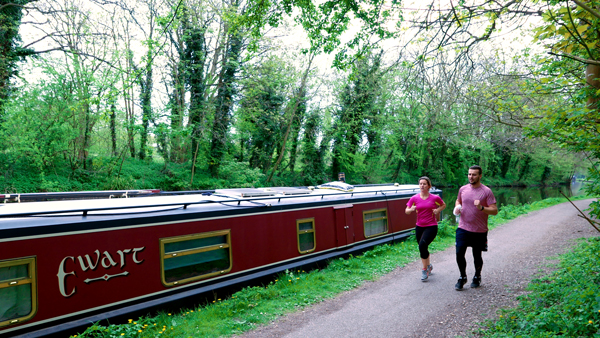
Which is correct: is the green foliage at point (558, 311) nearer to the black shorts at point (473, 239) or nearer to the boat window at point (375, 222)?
the black shorts at point (473, 239)

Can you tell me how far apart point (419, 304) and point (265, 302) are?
226 centimetres

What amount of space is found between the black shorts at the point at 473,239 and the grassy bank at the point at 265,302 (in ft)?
6.50

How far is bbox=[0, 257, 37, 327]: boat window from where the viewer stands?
3643 millimetres

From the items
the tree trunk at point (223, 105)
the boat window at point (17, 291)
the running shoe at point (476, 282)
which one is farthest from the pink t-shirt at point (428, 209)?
the tree trunk at point (223, 105)

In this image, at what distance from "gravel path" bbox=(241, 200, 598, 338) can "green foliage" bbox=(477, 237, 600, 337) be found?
285 millimetres

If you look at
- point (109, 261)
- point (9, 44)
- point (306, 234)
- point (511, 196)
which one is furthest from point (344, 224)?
point (511, 196)

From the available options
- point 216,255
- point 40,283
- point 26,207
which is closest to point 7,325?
point 40,283

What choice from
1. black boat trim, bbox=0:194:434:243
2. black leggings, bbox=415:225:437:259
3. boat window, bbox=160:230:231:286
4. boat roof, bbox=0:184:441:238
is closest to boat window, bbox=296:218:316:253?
boat roof, bbox=0:184:441:238

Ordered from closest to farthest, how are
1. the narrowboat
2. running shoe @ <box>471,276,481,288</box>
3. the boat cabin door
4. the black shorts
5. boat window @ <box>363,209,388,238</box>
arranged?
the narrowboat → the black shorts → running shoe @ <box>471,276,481,288</box> → the boat cabin door → boat window @ <box>363,209,388,238</box>

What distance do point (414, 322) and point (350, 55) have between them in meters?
4.15

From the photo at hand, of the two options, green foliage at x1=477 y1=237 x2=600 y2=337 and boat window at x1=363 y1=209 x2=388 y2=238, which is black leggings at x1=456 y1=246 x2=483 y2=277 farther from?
boat window at x1=363 y1=209 x2=388 y2=238

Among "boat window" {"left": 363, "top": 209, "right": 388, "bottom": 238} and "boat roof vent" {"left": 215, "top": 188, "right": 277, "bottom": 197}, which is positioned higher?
"boat roof vent" {"left": 215, "top": 188, "right": 277, "bottom": 197}

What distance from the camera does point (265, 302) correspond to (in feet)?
17.4

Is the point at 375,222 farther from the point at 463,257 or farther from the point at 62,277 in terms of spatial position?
the point at 62,277
